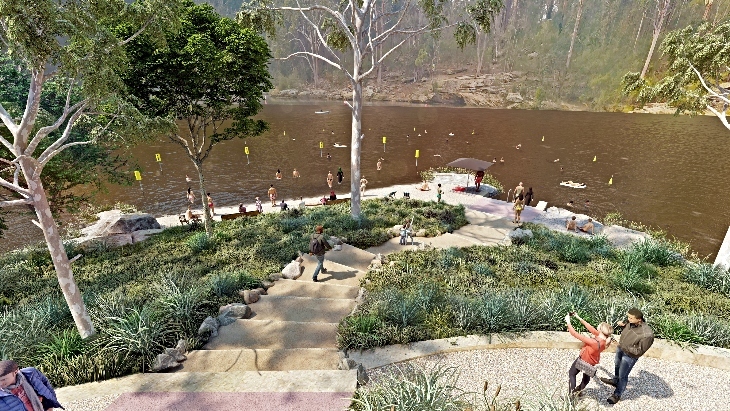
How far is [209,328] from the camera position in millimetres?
7781

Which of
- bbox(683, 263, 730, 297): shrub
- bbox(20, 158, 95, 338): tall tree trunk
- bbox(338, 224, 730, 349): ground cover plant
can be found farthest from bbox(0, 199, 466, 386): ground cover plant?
bbox(683, 263, 730, 297): shrub

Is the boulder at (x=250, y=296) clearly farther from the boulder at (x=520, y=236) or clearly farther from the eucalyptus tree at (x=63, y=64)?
the boulder at (x=520, y=236)

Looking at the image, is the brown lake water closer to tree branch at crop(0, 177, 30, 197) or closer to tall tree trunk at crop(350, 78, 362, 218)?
tall tree trunk at crop(350, 78, 362, 218)

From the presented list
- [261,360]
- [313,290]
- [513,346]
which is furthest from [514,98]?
[261,360]

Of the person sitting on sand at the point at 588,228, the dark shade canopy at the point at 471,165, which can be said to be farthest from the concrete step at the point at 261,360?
the dark shade canopy at the point at 471,165

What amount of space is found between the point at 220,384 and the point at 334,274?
550cm

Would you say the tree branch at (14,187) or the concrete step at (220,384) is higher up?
the tree branch at (14,187)

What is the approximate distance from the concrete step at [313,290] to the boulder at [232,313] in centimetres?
131

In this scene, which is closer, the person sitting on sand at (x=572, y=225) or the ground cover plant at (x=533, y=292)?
the ground cover plant at (x=533, y=292)

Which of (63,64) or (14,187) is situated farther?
(14,187)

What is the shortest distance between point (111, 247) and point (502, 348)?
55.5 feet

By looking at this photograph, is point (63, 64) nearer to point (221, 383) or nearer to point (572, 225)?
point (221, 383)

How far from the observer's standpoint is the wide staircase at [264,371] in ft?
18.6

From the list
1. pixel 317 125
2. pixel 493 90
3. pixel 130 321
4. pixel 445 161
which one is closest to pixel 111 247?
pixel 130 321
